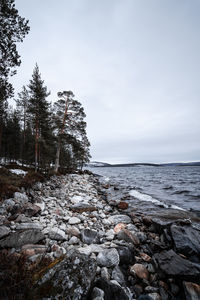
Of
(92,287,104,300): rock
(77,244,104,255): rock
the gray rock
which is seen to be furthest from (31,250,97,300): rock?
the gray rock

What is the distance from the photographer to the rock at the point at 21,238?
2.74m

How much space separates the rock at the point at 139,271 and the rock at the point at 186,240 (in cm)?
167

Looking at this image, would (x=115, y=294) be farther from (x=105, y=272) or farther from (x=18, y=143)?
(x=18, y=143)

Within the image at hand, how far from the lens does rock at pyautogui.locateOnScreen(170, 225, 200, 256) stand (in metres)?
3.61

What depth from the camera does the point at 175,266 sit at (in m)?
2.81

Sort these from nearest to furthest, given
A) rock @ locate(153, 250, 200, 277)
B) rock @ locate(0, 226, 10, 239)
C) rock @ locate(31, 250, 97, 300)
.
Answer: rock @ locate(31, 250, 97, 300), rock @ locate(153, 250, 200, 277), rock @ locate(0, 226, 10, 239)

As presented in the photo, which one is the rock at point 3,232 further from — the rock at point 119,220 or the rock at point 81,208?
the rock at point 119,220

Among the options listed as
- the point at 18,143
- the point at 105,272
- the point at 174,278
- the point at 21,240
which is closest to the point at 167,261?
the point at 174,278

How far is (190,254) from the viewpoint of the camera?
11.7 feet

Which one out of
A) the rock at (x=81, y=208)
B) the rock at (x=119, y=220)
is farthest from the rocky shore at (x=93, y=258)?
the rock at (x=81, y=208)

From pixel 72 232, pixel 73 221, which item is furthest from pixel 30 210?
pixel 72 232

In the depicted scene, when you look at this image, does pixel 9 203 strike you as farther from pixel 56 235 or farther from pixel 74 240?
pixel 74 240

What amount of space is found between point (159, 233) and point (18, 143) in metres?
33.6

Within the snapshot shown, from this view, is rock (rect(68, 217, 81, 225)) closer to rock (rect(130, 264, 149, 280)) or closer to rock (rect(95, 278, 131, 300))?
rock (rect(130, 264, 149, 280))
